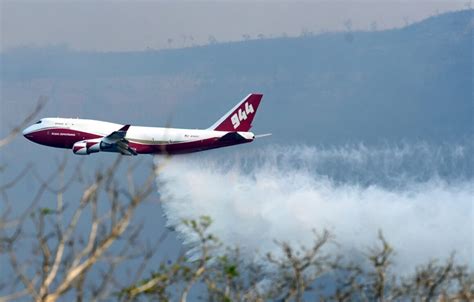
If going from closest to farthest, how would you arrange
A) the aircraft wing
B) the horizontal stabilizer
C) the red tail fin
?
the horizontal stabilizer, the aircraft wing, the red tail fin

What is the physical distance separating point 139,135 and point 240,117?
32.6 ft

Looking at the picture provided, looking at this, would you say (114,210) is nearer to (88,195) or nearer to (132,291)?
(88,195)

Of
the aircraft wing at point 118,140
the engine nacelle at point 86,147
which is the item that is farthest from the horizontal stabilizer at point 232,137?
the engine nacelle at point 86,147

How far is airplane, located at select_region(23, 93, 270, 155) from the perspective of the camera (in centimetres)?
10956

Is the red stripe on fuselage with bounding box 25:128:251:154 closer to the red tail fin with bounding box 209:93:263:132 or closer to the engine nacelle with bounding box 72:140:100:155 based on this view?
the engine nacelle with bounding box 72:140:100:155

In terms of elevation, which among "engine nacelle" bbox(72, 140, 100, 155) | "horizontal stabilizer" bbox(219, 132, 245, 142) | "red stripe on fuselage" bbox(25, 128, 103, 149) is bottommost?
"horizontal stabilizer" bbox(219, 132, 245, 142)

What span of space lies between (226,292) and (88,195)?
13.3m

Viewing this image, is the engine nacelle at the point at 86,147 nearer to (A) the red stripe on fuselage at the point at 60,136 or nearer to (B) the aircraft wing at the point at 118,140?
(B) the aircraft wing at the point at 118,140

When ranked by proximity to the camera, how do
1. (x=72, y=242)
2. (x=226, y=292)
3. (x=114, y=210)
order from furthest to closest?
(x=226, y=292)
(x=72, y=242)
(x=114, y=210)

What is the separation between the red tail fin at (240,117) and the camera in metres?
116

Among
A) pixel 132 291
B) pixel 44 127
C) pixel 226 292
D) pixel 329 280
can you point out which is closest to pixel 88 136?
pixel 44 127

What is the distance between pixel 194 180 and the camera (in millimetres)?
115312

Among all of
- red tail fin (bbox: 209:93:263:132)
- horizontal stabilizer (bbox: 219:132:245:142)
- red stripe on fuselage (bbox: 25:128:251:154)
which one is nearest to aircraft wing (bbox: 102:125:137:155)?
red stripe on fuselage (bbox: 25:128:251:154)

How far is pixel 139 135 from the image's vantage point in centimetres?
11325
